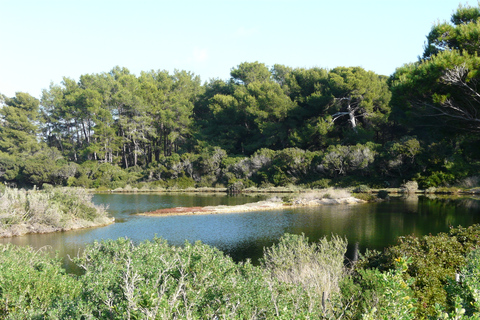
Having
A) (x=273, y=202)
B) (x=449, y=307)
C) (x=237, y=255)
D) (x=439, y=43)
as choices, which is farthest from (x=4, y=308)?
(x=273, y=202)

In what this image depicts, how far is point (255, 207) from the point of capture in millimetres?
26516

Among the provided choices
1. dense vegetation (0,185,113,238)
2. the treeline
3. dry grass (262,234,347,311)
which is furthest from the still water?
the treeline

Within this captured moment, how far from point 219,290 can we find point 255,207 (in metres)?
22.2

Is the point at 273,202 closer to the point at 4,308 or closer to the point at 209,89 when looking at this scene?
the point at 4,308

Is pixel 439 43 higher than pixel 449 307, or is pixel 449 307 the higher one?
pixel 439 43

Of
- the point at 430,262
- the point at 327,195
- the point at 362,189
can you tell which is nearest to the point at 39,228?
the point at 430,262

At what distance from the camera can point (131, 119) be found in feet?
196

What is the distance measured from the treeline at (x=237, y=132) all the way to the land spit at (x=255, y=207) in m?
7.74

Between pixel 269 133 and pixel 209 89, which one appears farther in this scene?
pixel 209 89

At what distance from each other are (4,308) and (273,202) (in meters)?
24.6

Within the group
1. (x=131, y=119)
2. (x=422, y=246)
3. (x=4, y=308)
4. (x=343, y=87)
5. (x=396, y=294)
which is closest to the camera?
(x=396, y=294)

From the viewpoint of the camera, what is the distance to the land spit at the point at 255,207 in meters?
25.3

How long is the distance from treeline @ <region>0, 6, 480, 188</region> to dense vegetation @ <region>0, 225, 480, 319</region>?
9.71m

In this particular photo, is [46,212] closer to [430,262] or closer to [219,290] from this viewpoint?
[219,290]
